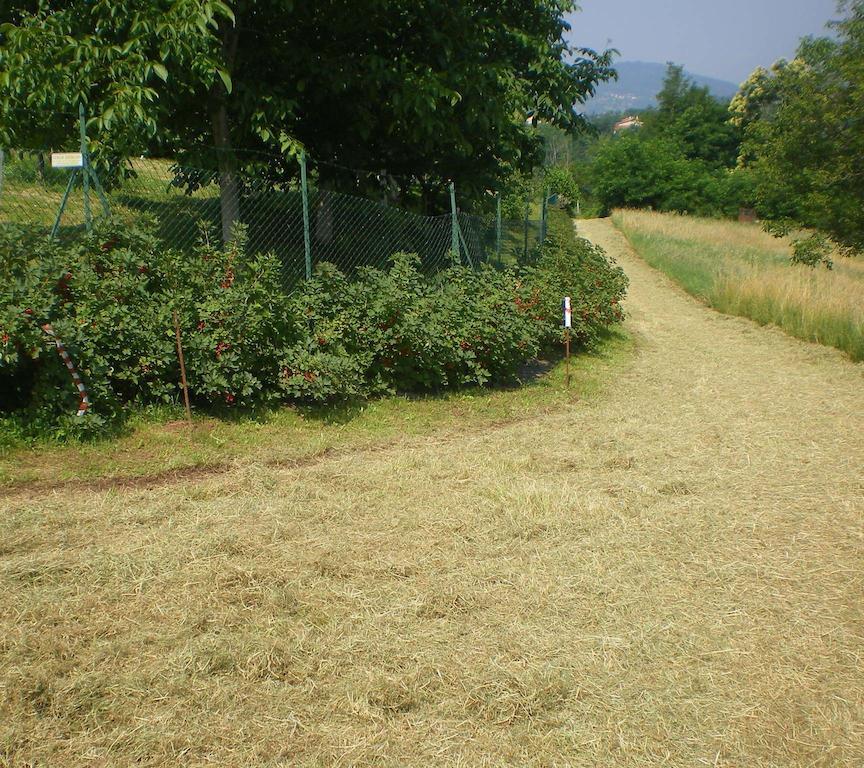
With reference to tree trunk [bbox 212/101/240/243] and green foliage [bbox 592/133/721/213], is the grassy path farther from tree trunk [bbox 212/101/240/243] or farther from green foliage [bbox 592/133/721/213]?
green foliage [bbox 592/133/721/213]

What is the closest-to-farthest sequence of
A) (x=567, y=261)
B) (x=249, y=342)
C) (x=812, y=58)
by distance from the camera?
1. (x=249, y=342)
2. (x=567, y=261)
3. (x=812, y=58)

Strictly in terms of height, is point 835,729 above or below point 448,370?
below

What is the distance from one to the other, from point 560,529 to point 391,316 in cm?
289

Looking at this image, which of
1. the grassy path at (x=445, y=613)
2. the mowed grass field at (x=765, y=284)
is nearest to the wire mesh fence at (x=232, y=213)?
the grassy path at (x=445, y=613)

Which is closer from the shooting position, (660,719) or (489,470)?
(660,719)

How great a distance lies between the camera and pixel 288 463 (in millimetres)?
5684

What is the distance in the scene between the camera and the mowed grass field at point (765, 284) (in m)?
11.8

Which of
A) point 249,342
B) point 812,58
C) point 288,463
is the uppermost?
point 812,58

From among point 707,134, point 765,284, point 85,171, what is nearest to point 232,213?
point 85,171

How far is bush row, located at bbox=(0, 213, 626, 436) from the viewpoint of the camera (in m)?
5.52

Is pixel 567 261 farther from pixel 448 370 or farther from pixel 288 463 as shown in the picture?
pixel 288 463

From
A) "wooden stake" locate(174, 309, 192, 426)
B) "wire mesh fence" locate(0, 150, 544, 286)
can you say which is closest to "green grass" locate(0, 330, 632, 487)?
"wooden stake" locate(174, 309, 192, 426)

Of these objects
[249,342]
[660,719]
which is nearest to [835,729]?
[660,719]

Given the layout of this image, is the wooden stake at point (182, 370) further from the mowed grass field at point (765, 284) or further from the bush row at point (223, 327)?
the mowed grass field at point (765, 284)
